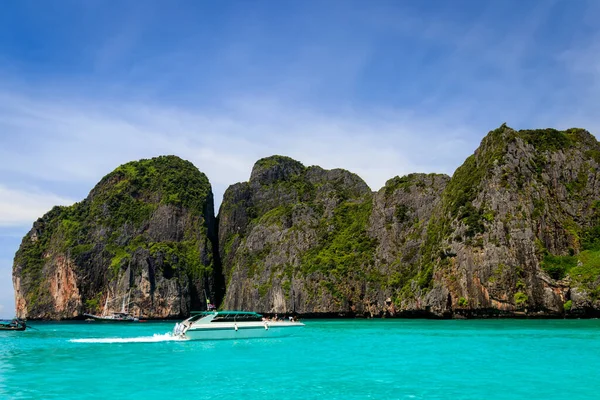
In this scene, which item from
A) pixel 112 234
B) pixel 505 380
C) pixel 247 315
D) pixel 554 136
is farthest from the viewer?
pixel 112 234

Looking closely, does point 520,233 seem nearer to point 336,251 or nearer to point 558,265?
point 558,265

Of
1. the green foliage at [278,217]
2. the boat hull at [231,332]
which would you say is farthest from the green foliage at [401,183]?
the boat hull at [231,332]

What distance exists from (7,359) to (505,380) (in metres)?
29.6

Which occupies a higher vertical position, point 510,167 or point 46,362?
point 510,167

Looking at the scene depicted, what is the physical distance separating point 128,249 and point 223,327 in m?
102

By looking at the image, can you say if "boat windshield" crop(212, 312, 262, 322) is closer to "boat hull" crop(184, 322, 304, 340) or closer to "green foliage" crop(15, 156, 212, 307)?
"boat hull" crop(184, 322, 304, 340)

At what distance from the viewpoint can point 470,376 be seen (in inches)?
871

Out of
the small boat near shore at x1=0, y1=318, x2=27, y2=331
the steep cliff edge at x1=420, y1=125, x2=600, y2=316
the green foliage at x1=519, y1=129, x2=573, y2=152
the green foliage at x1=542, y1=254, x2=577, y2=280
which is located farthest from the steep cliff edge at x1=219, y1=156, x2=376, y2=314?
the small boat near shore at x1=0, y1=318, x2=27, y2=331

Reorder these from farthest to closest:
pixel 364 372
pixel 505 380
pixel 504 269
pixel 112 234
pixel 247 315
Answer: pixel 112 234 < pixel 504 269 < pixel 247 315 < pixel 364 372 < pixel 505 380

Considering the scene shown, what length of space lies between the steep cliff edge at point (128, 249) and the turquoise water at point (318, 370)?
3573 inches

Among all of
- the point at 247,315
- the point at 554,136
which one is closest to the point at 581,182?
the point at 554,136

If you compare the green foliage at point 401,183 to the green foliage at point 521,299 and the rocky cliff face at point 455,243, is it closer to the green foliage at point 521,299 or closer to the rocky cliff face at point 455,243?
the rocky cliff face at point 455,243

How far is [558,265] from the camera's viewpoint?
71.1 meters

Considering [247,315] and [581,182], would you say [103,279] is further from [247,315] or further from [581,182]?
[581,182]
